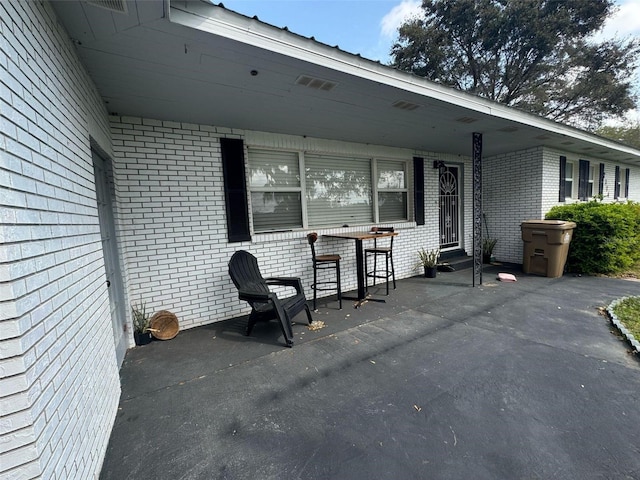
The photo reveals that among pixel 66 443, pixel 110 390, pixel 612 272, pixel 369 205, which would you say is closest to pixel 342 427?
pixel 66 443

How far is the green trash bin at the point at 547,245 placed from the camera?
5270mm

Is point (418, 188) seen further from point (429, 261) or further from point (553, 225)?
point (553, 225)

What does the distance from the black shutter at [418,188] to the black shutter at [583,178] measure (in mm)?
4892

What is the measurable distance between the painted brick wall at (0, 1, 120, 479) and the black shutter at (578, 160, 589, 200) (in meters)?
10.1

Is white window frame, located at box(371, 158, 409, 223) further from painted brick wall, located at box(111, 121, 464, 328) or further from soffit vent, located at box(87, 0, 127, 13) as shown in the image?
soffit vent, located at box(87, 0, 127, 13)

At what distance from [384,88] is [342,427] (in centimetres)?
297

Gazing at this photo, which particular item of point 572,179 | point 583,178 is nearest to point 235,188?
point 572,179

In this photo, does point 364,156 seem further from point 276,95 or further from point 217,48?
point 217,48

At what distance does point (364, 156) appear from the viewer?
5.18 meters

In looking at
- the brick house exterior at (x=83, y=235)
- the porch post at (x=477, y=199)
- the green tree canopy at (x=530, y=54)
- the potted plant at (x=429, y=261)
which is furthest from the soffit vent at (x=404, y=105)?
the green tree canopy at (x=530, y=54)

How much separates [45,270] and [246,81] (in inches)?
83.2

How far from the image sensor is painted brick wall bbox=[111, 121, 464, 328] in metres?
3.30

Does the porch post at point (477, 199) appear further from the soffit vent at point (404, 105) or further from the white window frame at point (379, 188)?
the soffit vent at point (404, 105)

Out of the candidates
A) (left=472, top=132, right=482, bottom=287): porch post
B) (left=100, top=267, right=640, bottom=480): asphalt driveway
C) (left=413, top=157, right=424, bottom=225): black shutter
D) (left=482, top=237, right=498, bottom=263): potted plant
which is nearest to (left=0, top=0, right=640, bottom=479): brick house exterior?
(left=100, top=267, right=640, bottom=480): asphalt driveway
